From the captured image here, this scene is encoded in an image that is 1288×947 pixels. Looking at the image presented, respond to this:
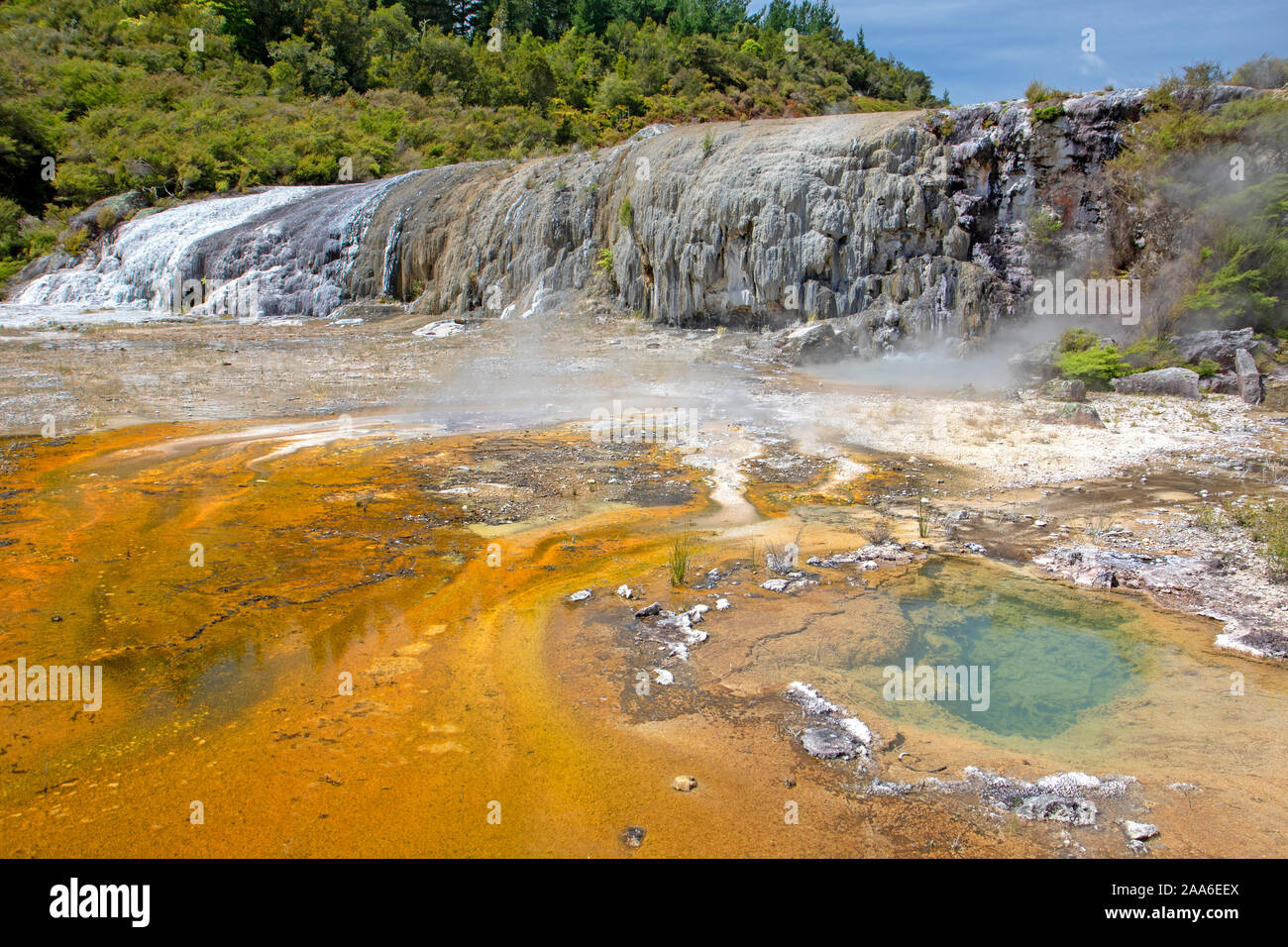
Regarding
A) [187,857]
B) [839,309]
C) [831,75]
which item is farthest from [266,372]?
[831,75]

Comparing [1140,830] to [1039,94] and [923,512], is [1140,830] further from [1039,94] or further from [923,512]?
[1039,94]

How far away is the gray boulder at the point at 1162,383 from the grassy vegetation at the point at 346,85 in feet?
79.6

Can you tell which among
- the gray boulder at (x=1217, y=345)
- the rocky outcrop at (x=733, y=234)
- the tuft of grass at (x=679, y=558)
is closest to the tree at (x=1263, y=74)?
the rocky outcrop at (x=733, y=234)

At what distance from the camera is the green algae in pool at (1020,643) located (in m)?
4.33

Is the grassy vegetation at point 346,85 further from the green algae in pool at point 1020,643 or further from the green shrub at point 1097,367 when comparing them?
the green algae in pool at point 1020,643

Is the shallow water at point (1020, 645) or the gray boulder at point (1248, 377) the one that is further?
the gray boulder at point (1248, 377)

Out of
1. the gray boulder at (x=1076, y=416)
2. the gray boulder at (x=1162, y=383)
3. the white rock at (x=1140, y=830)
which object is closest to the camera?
the white rock at (x=1140, y=830)

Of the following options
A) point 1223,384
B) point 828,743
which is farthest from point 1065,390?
point 828,743

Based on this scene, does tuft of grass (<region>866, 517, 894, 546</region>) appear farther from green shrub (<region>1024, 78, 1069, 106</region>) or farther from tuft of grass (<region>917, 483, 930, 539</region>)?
green shrub (<region>1024, 78, 1069, 106</region>)

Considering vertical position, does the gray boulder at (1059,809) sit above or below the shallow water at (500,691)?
below

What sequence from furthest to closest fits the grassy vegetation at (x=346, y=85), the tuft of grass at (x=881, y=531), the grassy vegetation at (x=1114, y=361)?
the grassy vegetation at (x=346, y=85) → the grassy vegetation at (x=1114, y=361) → the tuft of grass at (x=881, y=531)

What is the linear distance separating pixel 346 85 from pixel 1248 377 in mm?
40678

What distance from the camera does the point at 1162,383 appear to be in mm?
11922

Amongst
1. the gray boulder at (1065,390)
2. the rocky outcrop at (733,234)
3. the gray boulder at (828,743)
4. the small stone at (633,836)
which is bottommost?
the small stone at (633,836)
